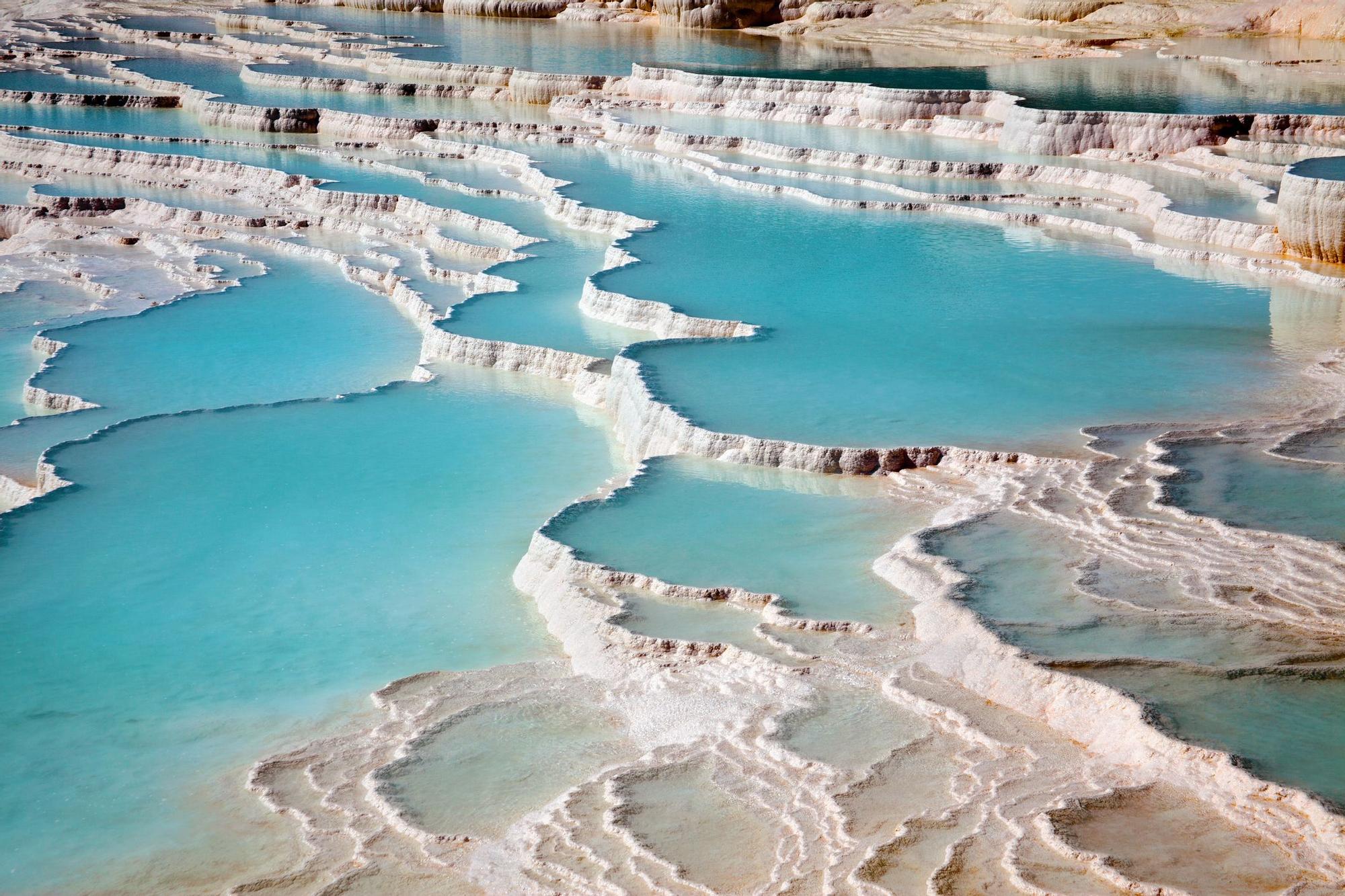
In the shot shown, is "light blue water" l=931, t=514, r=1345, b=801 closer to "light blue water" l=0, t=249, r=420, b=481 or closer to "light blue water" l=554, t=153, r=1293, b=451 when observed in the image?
"light blue water" l=554, t=153, r=1293, b=451

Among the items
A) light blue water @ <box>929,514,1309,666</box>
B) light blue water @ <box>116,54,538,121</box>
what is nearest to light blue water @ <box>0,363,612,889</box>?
light blue water @ <box>929,514,1309,666</box>

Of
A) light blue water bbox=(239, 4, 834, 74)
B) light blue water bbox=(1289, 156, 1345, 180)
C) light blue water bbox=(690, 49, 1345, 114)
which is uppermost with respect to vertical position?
light blue water bbox=(239, 4, 834, 74)

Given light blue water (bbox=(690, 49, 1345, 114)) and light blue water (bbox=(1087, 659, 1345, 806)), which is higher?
light blue water (bbox=(690, 49, 1345, 114))

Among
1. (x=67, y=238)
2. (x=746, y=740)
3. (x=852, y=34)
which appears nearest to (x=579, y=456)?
(x=746, y=740)

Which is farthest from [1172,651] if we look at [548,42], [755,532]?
[548,42]

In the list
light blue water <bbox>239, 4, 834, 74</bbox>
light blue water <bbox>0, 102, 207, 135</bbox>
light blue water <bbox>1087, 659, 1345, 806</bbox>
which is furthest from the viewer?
light blue water <bbox>239, 4, 834, 74</bbox>

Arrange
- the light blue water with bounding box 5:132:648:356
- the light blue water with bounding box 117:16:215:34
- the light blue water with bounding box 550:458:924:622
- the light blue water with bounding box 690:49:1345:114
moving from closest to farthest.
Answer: the light blue water with bounding box 550:458:924:622
the light blue water with bounding box 5:132:648:356
the light blue water with bounding box 690:49:1345:114
the light blue water with bounding box 117:16:215:34

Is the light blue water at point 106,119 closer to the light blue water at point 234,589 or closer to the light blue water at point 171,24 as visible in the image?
the light blue water at point 171,24
